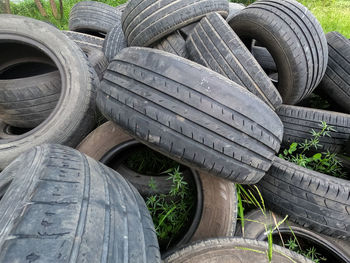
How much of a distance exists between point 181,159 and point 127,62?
60 centimetres

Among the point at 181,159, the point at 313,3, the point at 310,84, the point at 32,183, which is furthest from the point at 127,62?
the point at 313,3

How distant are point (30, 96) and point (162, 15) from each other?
1.21 meters

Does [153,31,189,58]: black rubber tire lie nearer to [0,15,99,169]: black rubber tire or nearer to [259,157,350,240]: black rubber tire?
[0,15,99,169]: black rubber tire

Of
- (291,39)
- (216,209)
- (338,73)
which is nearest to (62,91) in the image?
(216,209)

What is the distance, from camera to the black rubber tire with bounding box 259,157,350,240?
1.37 meters

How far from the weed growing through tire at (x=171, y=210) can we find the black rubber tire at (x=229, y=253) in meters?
0.37

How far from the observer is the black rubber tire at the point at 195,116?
1.05m

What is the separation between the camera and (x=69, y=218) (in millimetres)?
645

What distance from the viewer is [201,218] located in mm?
1382

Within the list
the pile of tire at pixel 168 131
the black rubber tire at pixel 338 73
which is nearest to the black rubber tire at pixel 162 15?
the pile of tire at pixel 168 131

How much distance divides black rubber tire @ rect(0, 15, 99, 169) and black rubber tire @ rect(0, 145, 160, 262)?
2.17ft

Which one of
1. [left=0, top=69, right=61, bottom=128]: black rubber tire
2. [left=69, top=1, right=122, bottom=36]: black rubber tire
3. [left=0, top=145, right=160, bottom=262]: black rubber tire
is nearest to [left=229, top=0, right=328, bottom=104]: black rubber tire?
[left=0, top=145, right=160, bottom=262]: black rubber tire

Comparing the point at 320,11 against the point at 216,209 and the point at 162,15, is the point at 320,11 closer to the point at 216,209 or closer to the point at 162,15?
the point at 162,15

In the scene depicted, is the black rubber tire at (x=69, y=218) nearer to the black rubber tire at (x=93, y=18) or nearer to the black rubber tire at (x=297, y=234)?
the black rubber tire at (x=297, y=234)
